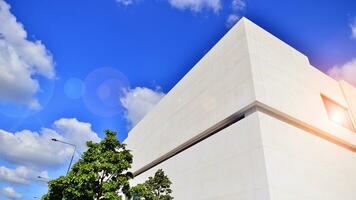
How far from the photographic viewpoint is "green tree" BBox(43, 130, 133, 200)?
1152cm

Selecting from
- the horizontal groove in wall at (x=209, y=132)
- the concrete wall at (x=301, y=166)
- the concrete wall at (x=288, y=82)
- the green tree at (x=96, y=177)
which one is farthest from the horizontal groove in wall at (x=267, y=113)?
the green tree at (x=96, y=177)

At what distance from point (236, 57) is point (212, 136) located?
19.6 feet

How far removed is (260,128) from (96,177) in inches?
363

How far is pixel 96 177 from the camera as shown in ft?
38.7

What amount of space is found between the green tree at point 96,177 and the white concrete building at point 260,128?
5894 millimetres

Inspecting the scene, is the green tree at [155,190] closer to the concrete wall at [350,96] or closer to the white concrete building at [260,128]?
the white concrete building at [260,128]

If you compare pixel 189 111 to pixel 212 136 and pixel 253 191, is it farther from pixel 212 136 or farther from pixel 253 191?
pixel 253 191

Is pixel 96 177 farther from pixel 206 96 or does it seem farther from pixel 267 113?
pixel 267 113

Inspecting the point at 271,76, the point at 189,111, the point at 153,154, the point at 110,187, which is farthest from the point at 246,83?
the point at 153,154

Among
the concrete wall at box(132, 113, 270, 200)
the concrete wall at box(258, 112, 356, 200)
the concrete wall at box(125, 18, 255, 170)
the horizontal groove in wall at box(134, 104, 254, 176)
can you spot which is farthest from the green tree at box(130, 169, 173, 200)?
the concrete wall at box(258, 112, 356, 200)

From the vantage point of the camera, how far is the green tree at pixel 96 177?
11.5 meters

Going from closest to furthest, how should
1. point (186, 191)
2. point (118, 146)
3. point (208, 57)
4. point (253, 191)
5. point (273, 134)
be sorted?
point (253, 191) → point (273, 134) → point (118, 146) → point (186, 191) → point (208, 57)

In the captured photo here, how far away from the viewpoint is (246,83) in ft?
47.1

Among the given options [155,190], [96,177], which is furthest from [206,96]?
[96,177]
